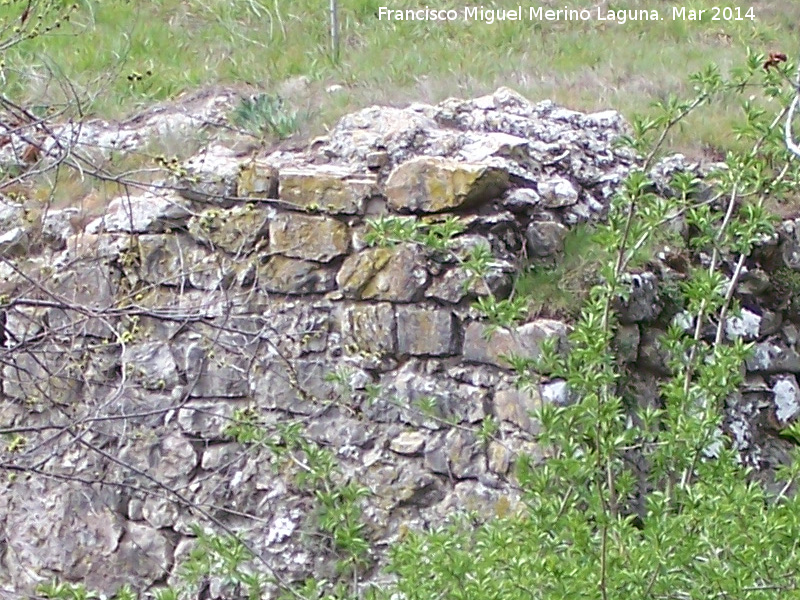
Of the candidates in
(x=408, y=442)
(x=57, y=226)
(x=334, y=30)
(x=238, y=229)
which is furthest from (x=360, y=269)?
(x=334, y=30)

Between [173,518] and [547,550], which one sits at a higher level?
[547,550]

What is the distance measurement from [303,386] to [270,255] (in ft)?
1.97

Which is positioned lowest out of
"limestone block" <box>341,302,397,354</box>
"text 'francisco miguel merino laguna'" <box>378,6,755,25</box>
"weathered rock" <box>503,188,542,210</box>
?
"limestone block" <box>341,302,397,354</box>

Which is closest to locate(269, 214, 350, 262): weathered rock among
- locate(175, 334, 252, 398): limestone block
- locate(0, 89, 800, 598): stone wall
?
locate(0, 89, 800, 598): stone wall

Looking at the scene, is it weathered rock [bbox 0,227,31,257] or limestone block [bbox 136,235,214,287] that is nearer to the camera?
limestone block [bbox 136,235,214,287]

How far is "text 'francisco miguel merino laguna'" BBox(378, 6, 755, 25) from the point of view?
749cm

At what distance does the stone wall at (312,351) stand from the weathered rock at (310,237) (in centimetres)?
1

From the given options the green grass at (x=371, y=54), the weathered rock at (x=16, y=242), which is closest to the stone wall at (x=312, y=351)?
the weathered rock at (x=16, y=242)

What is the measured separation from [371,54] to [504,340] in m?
2.86

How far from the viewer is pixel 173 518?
4723 mm

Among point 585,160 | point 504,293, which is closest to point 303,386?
point 504,293

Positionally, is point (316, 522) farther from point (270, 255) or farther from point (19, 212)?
point (19, 212)

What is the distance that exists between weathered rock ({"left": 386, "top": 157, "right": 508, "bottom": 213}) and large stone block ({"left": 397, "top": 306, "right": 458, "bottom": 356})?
0.46 meters

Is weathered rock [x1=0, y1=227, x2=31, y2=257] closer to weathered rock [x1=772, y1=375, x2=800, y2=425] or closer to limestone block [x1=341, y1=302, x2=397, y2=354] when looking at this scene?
limestone block [x1=341, y1=302, x2=397, y2=354]
